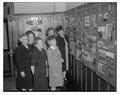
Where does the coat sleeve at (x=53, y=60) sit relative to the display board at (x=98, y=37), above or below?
below

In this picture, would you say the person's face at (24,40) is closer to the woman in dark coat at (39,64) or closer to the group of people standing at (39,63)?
the group of people standing at (39,63)

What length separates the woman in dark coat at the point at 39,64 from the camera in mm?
2461

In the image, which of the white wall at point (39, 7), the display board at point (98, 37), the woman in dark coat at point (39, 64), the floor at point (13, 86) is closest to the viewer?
the display board at point (98, 37)

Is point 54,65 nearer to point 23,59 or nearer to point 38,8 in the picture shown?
point 23,59

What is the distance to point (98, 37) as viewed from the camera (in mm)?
2281

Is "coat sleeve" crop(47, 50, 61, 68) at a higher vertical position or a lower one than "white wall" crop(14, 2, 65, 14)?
lower

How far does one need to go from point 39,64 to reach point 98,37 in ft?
2.61

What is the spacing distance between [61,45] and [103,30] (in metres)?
1.42

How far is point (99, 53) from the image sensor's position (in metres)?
2.26

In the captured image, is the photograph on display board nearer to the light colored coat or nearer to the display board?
the display board

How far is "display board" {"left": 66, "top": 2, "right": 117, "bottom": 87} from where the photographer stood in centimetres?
190

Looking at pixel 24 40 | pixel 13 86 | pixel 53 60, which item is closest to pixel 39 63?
→ pixel 53 60

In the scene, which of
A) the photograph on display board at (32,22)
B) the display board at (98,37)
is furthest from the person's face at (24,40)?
the photograph on display board at (32,22)

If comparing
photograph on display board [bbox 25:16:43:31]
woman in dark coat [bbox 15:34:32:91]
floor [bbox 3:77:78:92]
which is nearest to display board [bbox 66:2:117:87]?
floor [bbox 3:77:78:92]
